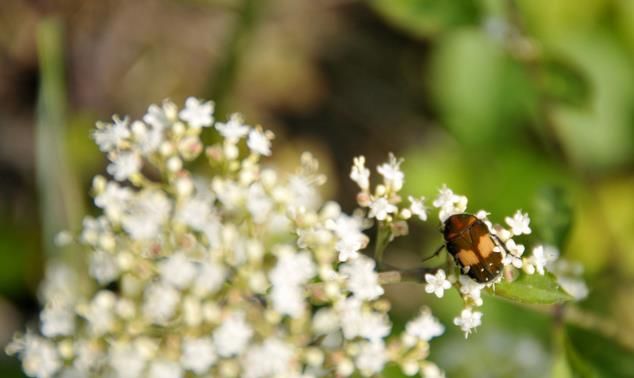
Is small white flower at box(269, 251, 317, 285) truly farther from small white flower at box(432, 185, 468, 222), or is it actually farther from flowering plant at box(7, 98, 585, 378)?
small white flower at box(432, 185, 468, 222)

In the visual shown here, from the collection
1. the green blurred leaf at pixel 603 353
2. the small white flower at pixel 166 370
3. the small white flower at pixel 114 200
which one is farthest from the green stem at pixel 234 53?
the small white flower at pixel 166 370

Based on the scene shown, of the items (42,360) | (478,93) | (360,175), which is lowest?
(42,360)

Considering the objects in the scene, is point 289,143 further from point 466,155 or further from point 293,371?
point 293,371

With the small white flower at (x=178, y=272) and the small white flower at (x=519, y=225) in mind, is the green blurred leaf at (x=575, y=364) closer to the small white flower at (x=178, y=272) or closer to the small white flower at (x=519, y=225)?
the small white flower at (x=519, y=225)

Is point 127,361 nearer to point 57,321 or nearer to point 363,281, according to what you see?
point 57,321

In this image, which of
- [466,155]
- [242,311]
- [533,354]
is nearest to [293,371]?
[242,311]

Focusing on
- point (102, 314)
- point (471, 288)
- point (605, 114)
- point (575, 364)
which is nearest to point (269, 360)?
point (102, 314)
